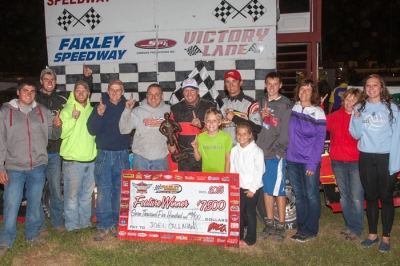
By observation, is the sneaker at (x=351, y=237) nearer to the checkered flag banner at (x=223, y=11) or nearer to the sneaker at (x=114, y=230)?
the sneaker at (x=114, y=230)

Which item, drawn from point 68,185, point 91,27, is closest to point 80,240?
point 68,185

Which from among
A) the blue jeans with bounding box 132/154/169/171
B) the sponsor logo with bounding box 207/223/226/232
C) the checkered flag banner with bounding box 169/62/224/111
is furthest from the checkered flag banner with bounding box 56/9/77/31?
the sponsor logo with bounding box 207/223/226/232

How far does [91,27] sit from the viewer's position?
590cm

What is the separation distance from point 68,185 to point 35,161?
54cm

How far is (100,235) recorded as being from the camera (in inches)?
178

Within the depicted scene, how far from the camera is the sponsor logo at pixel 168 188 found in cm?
432

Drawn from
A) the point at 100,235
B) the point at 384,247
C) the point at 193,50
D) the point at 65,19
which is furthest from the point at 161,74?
the point at 384,247

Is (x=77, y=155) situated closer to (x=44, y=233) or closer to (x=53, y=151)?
(x=53, y=151)

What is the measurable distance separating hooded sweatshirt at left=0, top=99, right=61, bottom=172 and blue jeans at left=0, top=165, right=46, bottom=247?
0.11 m

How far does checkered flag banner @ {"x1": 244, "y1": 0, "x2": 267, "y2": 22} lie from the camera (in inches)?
208

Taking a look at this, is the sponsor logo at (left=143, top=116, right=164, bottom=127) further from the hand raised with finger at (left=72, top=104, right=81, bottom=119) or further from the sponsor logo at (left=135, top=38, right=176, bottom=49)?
the sponsor logo at (left=135, top=38, right=176, bottom=49)

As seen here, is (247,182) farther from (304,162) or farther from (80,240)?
(80,240)

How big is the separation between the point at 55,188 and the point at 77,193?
12.4 inches

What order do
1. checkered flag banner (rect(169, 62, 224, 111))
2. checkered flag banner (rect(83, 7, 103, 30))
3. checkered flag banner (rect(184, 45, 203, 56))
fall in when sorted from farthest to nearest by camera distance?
checkered flag banner (rect(83, 7, 103, 30)) → checkered flag banner (rect(184, 45, 203, 56)) → checkered flag banner (rect(169, 62, 224, 111))
